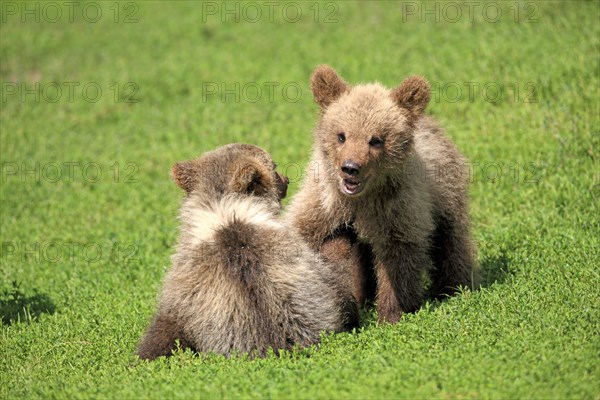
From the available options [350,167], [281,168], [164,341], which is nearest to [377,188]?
[350,167]

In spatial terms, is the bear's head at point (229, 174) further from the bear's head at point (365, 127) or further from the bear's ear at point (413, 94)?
the bear's ear at point (413, 94)

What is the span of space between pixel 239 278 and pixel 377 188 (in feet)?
5.98

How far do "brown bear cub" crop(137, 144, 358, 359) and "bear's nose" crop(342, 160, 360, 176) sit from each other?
2.64 feet

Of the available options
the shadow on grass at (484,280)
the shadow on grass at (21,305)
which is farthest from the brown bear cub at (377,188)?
the shadow on grass at (21,305)

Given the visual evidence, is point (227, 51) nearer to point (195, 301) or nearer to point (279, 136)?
point (279, 136)

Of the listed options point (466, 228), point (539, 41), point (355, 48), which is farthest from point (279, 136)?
point (466, 228)

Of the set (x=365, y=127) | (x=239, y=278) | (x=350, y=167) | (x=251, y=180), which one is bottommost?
(x=239, y=278)

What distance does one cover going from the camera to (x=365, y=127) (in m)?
8.18

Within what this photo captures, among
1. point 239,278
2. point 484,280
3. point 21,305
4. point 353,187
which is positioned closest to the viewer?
point 239,278

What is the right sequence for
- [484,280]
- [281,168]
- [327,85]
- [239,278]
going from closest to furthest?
[239,278] < [327,85] < [484,280] < [281,168]

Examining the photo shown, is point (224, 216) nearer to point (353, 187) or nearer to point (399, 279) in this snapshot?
point (353, 187)

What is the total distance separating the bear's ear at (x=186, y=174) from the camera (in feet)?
27.1

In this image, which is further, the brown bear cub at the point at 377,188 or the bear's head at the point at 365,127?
the brown bear cub at the point at 377,188

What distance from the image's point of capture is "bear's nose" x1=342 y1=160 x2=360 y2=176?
7934 mm
